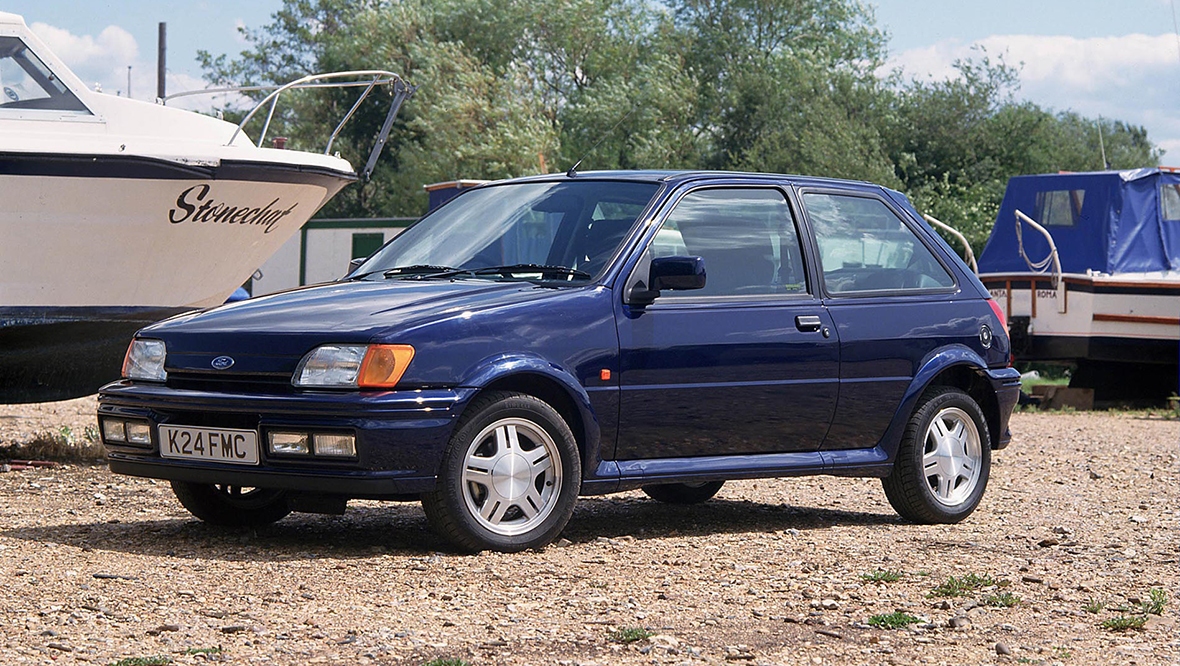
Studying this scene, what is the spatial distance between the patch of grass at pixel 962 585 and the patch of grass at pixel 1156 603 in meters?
0.57

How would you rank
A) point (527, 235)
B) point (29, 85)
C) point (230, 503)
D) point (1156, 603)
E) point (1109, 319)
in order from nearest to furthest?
1. point (1156, 603)
2. point (230, 503)
3. point (527, 235)
4. point (29, 85)
5. point (1109, 319)

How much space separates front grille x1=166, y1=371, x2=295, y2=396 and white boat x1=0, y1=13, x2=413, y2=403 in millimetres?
4146

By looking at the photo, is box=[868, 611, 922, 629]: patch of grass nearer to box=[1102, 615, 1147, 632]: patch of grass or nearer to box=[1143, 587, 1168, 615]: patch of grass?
box=[1102, 615, 1147, 632]: patch of grass

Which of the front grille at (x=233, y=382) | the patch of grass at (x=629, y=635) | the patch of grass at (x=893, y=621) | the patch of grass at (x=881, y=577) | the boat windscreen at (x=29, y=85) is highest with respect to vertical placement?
the boat windscreen at (x=29, y=85)

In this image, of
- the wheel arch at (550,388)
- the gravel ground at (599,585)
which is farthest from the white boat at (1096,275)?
the wheel arch at (550,388)

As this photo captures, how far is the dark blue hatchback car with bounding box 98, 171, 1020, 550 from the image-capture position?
6.04 meters

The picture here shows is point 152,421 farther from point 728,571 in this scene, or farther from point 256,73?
point 256,73

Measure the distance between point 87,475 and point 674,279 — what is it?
454 cm

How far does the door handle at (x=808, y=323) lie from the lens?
7.23 m

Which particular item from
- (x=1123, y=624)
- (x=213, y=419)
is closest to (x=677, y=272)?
(x=213, y=419)

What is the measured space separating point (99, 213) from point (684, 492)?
14.4ft

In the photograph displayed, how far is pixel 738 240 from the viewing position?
733cm

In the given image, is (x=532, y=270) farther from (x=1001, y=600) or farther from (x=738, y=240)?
(x=1001, y=600)

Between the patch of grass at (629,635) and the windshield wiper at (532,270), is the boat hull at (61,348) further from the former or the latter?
the patch of grass at (629,635)
